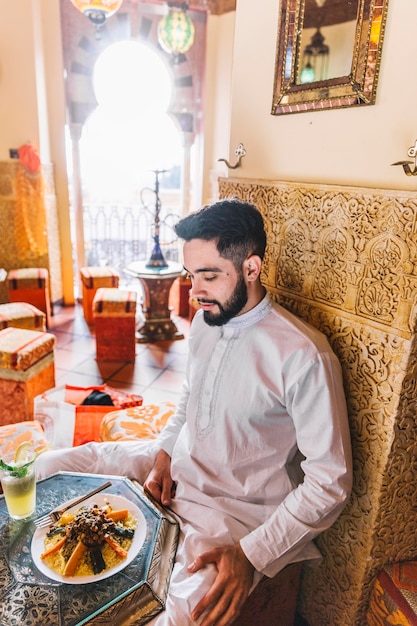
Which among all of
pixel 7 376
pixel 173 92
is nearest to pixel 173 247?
pixel 173 92

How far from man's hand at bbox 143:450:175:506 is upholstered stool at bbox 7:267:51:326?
3.29 m

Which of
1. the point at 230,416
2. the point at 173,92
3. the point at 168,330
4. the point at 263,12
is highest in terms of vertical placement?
the point at 173,92

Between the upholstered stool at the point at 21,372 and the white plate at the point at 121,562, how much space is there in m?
1.63

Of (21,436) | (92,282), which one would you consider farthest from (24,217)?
(21,436)

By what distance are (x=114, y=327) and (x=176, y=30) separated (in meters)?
2.80

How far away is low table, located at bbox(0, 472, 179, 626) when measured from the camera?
0.94m

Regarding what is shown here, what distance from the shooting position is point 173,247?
726 cm

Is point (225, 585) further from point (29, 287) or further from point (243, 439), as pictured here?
point (29, 287)

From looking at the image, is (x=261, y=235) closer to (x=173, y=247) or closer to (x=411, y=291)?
(x=411, y=291)

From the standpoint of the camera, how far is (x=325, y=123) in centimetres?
125

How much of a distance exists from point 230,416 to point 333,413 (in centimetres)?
31

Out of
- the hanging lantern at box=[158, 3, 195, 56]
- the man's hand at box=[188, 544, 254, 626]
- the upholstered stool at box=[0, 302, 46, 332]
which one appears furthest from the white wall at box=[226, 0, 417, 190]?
the hanging lantern at box=[158, 3, 195, 56]

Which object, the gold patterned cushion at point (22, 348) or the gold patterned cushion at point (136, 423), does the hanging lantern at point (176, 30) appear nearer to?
the gold patterned cushion at point (22, 348)

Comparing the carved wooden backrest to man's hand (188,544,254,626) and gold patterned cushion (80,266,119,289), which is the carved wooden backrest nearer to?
man's hand (188,544,254,626)
